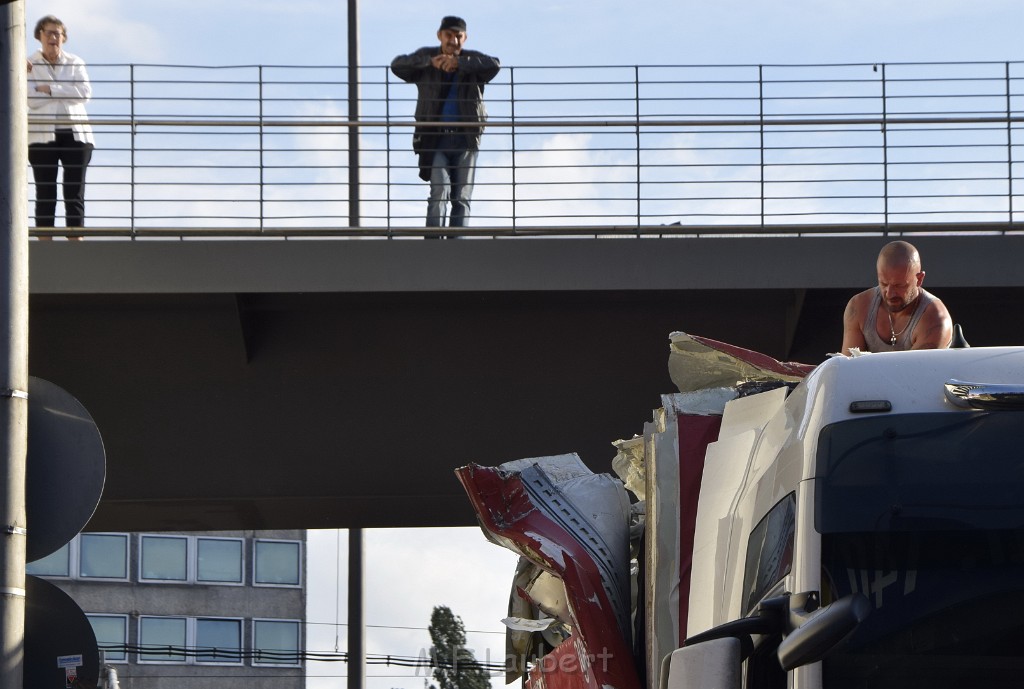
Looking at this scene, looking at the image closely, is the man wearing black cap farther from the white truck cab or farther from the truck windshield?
the truck windshield

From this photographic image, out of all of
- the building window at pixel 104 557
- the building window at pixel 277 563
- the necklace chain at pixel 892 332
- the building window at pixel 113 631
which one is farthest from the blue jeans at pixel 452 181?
the building window at pixel 277 563

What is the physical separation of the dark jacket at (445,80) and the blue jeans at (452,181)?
126 millimetres

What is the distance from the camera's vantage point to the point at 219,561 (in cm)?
7888

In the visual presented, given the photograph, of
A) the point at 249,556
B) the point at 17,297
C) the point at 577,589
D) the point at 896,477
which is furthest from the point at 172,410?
Result: the point at 249,556

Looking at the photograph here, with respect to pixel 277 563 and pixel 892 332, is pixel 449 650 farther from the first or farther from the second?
pixel 892 332

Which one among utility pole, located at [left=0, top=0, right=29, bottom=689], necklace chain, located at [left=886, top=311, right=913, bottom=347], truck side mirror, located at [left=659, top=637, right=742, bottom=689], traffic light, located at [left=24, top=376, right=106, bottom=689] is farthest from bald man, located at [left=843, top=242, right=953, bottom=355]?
utility pole, located at [left=0, top=0, right=29, bottom=689]

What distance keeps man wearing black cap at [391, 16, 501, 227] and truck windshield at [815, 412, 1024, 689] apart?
9133mm

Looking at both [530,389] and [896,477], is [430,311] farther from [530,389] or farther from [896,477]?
[896,477]

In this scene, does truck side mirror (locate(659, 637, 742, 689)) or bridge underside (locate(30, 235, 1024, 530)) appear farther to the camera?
bridge underside (locate(30, 235, 1024, 530))

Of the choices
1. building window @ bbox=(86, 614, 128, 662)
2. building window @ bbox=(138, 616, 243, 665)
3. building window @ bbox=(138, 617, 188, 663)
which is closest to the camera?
building window @ bbox=(86, 614, 128, 662)

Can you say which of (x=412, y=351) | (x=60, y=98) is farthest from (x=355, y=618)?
(x=60, y=98)

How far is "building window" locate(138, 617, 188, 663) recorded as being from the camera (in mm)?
73938

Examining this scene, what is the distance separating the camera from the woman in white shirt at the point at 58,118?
555 inches

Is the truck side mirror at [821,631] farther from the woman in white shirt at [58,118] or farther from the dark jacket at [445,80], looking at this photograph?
the woman in white shirt at [58,118]
